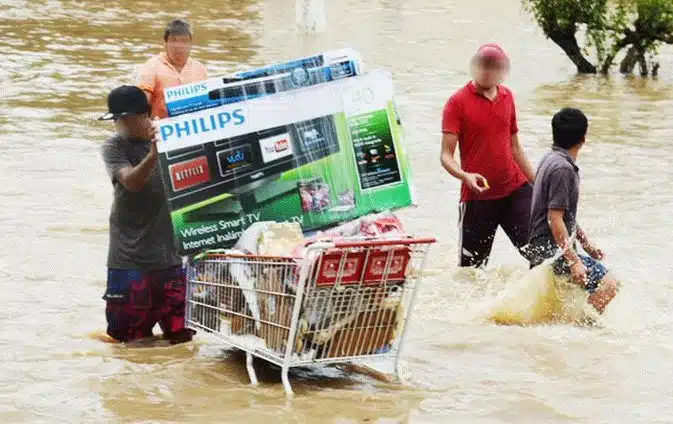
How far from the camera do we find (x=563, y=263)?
784cm

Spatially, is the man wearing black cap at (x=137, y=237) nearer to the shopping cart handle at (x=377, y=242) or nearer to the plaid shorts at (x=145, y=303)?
the plaid shorts at (x=145, y=303)

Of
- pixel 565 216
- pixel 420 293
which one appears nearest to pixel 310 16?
pixel 420 293

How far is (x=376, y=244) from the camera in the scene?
240 inches

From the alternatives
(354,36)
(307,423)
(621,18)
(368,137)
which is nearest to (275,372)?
(307,423)

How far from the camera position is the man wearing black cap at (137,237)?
691cm

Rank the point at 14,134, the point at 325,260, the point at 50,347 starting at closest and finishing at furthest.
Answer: the point at 325,260, the point at 50,347, the point at 14,134

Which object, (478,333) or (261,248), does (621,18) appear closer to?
(478,333)

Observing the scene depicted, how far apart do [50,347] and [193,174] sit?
1.65 meters

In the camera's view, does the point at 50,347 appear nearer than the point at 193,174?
No

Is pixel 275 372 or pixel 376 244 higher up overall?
pixel 376 244

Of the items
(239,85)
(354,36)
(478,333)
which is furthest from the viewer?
(354,36)

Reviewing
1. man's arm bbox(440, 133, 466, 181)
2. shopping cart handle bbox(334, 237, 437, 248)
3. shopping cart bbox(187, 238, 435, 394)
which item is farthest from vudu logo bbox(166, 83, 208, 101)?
man's arm bbox(440, 133, 466, 181)

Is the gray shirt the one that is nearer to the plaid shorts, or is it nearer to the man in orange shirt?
the plaid shorts

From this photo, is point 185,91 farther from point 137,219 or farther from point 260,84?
point 137,219
